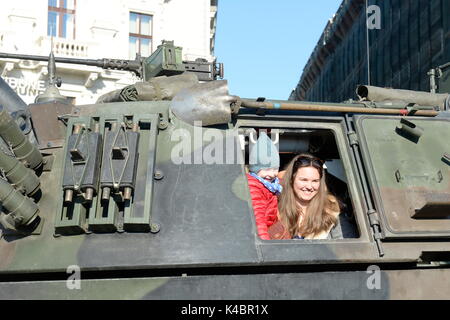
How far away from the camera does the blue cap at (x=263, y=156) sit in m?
4.69

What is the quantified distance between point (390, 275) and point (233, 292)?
0.93 m

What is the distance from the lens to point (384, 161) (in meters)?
4.44

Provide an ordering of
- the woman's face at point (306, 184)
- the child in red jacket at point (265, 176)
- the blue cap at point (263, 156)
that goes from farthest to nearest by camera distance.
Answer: the woman's face at point (306, 184), the blue cap at point (263, 156), the child in red jacket at point (265, 176)

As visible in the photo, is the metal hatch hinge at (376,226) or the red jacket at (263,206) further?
the red jacket at (263,206)

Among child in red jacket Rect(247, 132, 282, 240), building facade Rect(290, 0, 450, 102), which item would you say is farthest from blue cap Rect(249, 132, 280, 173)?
building facade Rect(290, 0, 450, 102)

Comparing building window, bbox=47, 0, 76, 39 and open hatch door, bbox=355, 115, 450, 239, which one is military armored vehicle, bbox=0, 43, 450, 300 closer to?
open hatch door, bbox=355, 115, 450, 239

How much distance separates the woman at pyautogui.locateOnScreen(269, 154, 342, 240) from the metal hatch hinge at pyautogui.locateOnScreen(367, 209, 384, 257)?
55 cm

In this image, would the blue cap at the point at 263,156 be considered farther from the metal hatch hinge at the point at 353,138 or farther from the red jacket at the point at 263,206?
the metal hatch hinge at the point at 353,138

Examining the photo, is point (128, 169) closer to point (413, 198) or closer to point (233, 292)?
point (233, 292)

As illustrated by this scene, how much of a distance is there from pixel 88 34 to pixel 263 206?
66.0 feet

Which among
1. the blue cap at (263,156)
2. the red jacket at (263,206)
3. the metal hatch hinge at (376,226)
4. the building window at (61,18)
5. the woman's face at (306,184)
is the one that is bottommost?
the metal hatch hinge at (376,226)

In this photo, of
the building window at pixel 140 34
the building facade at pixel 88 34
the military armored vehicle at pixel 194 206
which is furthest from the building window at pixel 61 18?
the military armored vehicle at pixel 194 206

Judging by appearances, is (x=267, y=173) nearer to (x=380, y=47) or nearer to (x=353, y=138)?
(x=353, y=138)

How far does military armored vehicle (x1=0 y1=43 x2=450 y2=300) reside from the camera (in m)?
3.85
